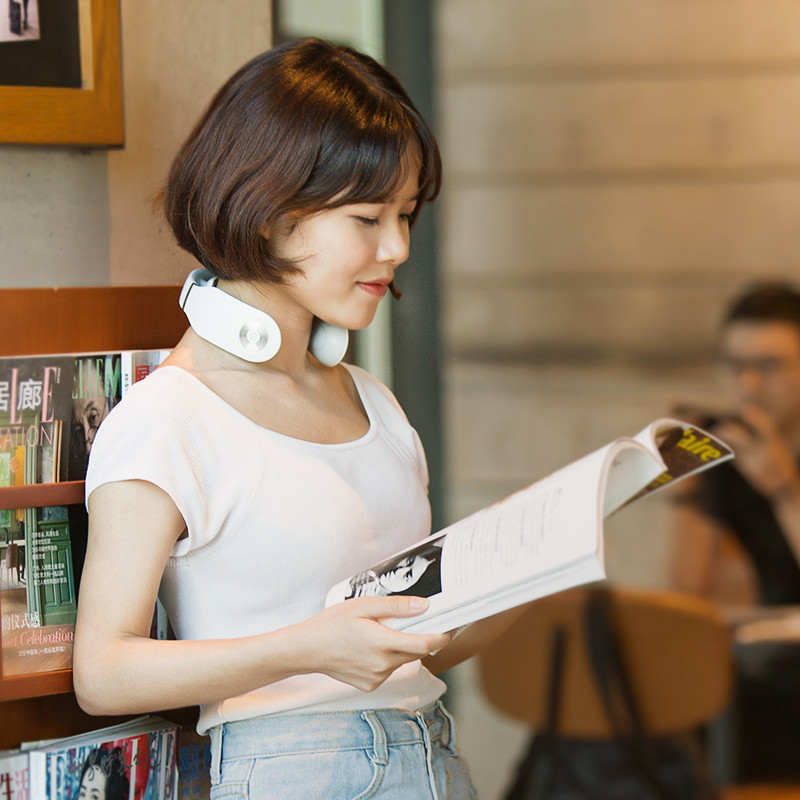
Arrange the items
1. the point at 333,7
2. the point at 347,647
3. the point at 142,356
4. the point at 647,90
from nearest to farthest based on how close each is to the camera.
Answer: the point at 347,647, the point at 142,356, the point at 333,7, the point at 647,90

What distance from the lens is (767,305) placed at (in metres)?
2.25

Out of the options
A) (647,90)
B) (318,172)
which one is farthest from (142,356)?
(647,90)

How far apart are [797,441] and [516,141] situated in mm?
950

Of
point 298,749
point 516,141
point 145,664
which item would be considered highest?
point 516,141

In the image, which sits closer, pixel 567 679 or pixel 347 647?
pixel 347 647

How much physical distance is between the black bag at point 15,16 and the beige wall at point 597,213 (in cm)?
130

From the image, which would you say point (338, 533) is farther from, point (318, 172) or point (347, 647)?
point (318, 172)

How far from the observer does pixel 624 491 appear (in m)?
0.90

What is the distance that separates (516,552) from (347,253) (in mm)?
363

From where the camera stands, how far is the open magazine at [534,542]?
748mm

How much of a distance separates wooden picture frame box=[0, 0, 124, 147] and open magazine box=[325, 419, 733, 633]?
631mm

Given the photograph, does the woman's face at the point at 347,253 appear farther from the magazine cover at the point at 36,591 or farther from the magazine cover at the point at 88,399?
the magazine cover at the point at 36,591

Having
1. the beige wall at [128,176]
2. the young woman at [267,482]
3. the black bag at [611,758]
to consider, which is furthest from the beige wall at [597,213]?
the young woman at [267,482]

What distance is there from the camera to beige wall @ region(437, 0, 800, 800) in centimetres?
230
